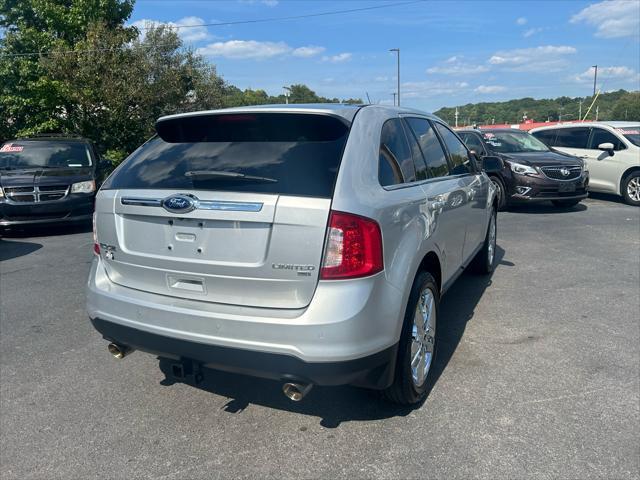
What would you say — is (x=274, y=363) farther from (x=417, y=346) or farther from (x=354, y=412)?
(x=417, y=346)

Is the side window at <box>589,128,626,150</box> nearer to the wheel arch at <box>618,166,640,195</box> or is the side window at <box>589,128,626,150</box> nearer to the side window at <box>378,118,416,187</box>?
the wheel arch at <box>618,166,640,195</box>

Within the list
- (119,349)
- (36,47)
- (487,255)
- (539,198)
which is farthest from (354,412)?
(36,47)

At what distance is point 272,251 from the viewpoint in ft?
8.48

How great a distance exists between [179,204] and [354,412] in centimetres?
160

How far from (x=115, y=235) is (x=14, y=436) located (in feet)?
4.15

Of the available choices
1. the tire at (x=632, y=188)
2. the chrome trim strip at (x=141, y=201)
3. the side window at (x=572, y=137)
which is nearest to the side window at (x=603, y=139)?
the side window at (x=572, y=137)

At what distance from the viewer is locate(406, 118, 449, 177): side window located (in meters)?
3.89

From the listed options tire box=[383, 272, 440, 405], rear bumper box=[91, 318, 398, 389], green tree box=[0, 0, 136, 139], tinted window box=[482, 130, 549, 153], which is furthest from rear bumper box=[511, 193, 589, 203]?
green tree box=[0, 0, 136, 139]

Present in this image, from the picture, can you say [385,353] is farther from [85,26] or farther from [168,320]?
[85,26]

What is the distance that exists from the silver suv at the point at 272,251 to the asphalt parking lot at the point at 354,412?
382 millimetres

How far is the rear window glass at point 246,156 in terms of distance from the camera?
2654 mm

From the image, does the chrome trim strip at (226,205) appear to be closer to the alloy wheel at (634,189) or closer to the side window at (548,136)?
the alloy wheel at (634,189)

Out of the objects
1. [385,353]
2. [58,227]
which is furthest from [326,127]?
[58,227]

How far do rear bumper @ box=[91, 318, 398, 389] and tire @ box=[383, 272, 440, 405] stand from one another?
0.18 meters
